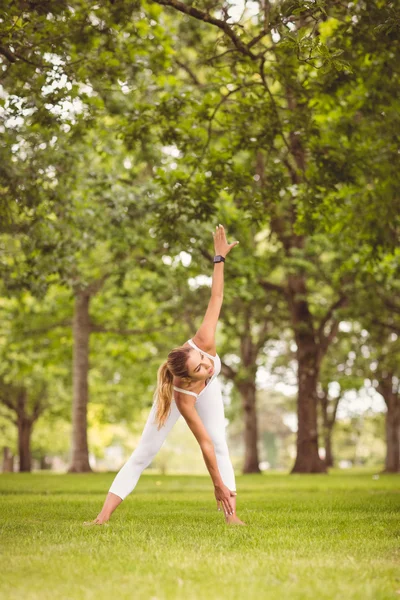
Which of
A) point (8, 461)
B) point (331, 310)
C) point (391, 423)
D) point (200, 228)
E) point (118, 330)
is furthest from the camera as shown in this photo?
point (8, 461)

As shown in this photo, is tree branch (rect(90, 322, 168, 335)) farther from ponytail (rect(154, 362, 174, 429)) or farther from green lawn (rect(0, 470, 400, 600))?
ponytail (rect(154, 362, 174, 429))

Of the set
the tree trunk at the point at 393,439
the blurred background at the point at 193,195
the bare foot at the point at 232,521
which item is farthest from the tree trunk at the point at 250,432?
the bare foot at the point at 232,521

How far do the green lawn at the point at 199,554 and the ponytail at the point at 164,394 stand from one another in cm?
105

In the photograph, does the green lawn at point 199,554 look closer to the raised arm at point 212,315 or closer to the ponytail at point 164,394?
the ponytail at point 164,394

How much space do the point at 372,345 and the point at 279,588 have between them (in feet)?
86.0

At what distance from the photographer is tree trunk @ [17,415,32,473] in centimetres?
3478

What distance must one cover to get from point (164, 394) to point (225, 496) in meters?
1.13

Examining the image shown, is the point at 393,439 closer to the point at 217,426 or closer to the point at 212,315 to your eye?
the point at 217,426

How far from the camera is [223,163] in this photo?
10750 millimetres

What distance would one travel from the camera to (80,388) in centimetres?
2319

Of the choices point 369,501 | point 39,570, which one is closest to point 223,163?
point 369,501

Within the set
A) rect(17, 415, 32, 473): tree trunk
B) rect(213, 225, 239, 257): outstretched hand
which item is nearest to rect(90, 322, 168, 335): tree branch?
rect(17, 415, 32, 473): tree trunk

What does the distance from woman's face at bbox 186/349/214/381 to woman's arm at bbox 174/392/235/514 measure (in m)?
0.28

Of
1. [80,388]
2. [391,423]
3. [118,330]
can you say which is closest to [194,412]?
[80,388]
